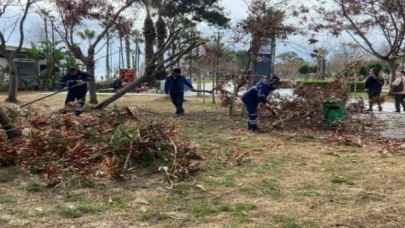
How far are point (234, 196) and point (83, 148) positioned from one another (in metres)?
2.24

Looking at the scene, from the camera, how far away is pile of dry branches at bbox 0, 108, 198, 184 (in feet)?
17.8

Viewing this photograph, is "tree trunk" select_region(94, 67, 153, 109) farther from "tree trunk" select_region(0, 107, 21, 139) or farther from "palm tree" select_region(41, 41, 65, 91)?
"palm tree" select_region(41, 41, 65, 91)

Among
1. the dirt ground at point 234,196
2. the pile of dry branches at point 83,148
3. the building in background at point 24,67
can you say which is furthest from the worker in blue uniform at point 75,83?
the building in background at point 24,67

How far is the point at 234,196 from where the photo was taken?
4699 mm

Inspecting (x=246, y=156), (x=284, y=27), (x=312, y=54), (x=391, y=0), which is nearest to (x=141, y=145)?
(x=246, y=156)

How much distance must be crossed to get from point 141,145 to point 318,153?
2.88 meters

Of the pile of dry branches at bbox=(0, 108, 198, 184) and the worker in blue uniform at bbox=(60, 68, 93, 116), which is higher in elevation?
the worker in blue uniform at bbox=(60, 68, 93, 116)

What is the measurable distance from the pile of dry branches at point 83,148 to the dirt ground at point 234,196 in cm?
18

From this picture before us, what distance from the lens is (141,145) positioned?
619cm

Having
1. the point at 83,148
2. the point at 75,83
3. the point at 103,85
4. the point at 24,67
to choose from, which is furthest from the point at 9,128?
the point at 24,67

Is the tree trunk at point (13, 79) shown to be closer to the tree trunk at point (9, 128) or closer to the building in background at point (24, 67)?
the tree trunk at point (9, 128)

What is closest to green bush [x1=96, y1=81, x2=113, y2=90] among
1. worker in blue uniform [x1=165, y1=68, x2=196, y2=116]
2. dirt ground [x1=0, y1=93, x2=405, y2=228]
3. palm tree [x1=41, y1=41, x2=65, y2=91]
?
palm tree [x1=41, y1=41, x2=65, y2=91]

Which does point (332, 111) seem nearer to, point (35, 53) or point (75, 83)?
point (75, 83)

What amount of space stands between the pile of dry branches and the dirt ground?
181mm
